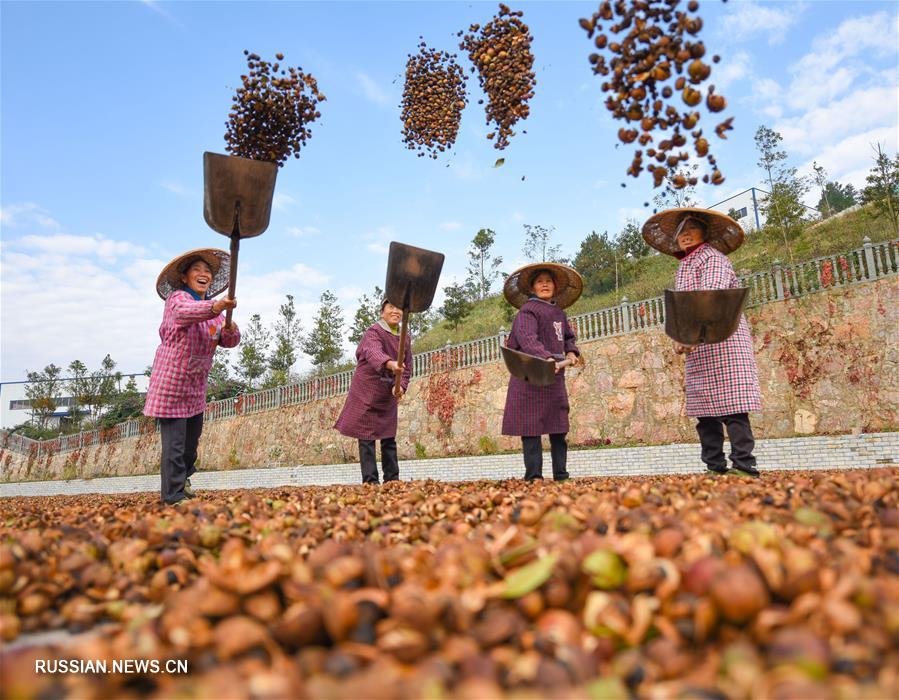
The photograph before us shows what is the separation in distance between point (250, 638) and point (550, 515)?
964 mm

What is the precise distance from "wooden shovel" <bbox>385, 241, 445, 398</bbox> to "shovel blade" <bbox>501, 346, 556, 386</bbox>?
0.94 meters

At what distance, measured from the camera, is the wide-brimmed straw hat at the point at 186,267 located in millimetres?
3957

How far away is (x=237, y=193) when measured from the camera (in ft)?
11.9

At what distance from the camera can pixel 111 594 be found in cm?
126

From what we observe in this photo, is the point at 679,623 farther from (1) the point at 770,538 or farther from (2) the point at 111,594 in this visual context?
(2) the point at 111,594

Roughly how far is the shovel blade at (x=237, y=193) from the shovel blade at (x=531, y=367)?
6.16 ft

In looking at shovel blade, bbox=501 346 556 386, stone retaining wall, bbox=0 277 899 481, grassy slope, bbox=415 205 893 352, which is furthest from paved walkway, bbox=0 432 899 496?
grassy slope, bbox=415 205 893 352

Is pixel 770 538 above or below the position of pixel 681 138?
below

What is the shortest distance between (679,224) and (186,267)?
3.58 m

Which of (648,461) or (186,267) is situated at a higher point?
(186,267)

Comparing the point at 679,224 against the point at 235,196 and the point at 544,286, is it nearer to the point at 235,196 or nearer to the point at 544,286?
the point at 544,286

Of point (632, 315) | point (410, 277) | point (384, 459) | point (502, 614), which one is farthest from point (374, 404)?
point (632, 315)

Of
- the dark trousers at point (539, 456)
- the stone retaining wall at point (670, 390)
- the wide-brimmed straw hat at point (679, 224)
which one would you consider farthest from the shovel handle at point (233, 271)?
the stone retaining wall at point (670, 390)

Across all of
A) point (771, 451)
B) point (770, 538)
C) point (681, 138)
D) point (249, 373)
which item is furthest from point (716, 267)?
point (249, 373)
